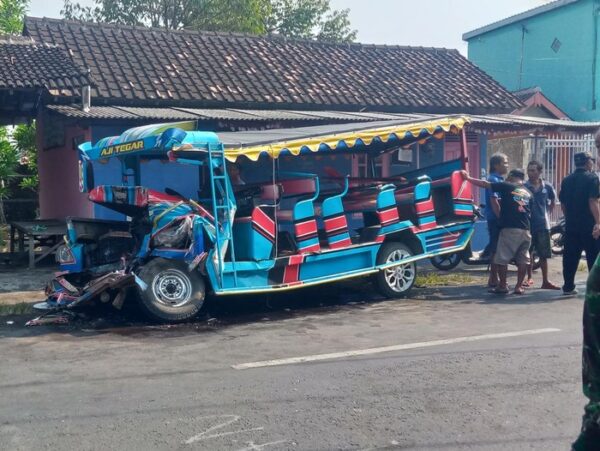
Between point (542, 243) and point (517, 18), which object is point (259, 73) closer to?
point (542, 243)

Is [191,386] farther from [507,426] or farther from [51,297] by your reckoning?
[51,297]

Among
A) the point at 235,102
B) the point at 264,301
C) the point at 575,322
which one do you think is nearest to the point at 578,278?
the point at 575,322

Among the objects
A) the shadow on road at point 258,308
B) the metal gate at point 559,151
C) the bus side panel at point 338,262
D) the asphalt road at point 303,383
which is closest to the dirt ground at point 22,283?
the shadow on road at point 258,308

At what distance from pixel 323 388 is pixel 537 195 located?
6.29m

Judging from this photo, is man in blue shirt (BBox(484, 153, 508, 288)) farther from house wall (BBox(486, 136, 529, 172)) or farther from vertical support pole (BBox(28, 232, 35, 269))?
house wall (BBox(486, 136, 529, 172))

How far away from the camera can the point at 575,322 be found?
26.0 feet

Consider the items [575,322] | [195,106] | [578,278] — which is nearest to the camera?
[575,322]

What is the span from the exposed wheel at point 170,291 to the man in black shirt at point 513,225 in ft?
13.2

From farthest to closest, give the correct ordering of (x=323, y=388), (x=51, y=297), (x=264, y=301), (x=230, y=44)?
(x=230, y=44), (x=264, y=301), (x=51, y=297), (x=323, y=388)

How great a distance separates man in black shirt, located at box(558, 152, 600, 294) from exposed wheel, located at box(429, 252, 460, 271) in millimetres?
3025

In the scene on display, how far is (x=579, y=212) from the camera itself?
9.44 meters

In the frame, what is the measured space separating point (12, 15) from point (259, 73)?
749 inches

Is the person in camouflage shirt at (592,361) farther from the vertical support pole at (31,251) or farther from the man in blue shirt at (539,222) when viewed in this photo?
the vertical support pole at (31,251)

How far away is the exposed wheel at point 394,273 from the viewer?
9.90 meters
